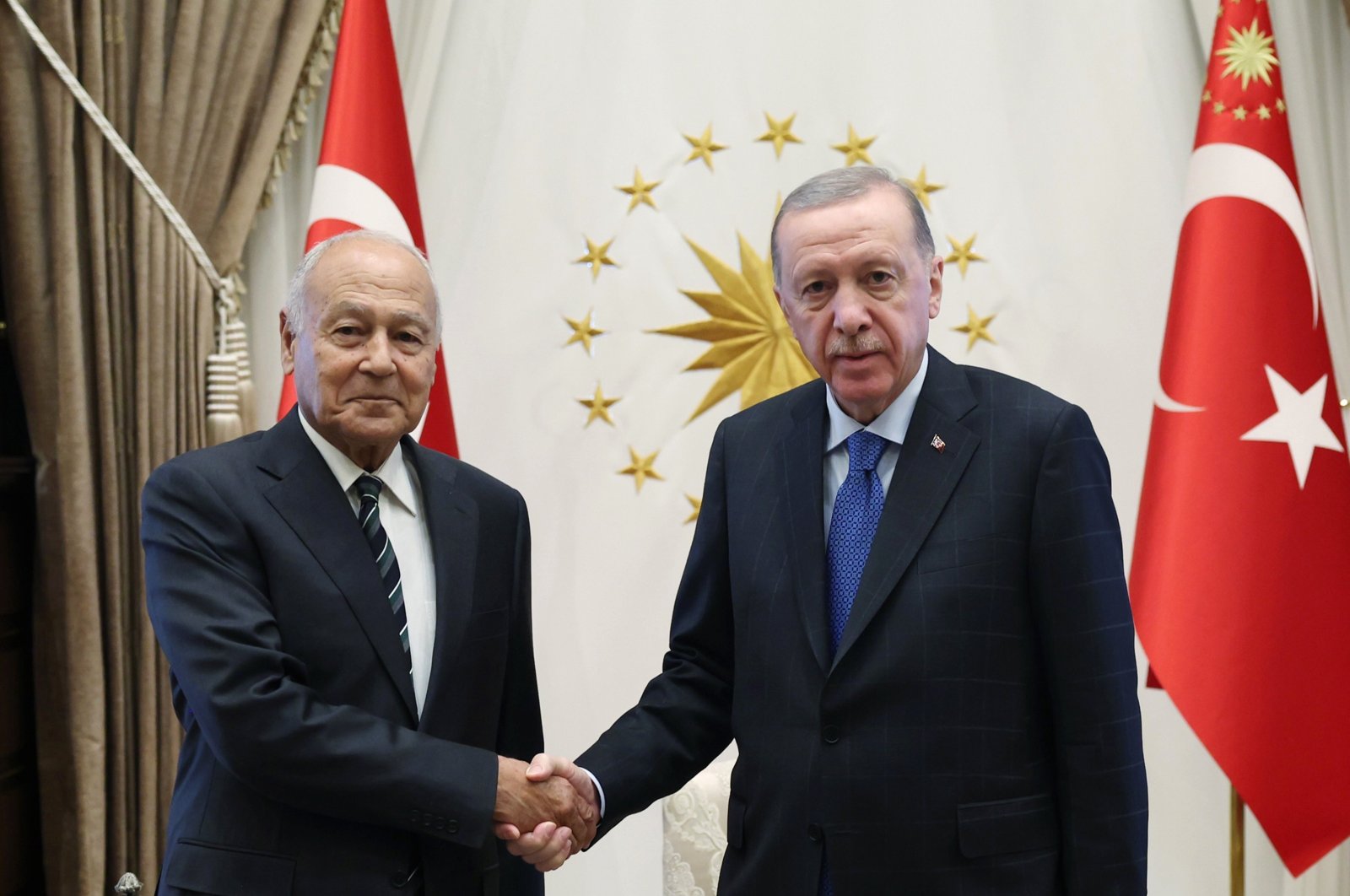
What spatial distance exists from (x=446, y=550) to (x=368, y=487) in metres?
0.16

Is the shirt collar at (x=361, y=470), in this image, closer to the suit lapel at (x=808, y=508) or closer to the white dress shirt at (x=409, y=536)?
the white dress shirt at (x=409, y=536)

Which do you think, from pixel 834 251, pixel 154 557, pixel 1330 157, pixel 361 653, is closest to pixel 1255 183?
pixel 1330 157

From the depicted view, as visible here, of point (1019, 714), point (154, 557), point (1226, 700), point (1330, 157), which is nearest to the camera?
point (1019, 714)

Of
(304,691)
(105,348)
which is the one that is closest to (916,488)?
(304,691)

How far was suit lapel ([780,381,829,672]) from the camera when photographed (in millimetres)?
1840

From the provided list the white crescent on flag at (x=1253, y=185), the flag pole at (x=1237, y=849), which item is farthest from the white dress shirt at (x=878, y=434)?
the flag pole at (x=1237, y=849)

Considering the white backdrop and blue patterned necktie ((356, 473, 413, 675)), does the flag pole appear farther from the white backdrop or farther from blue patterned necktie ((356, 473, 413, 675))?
blue patterned necktie ((356, 473, 413, 675))

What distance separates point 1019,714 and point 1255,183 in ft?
6.14

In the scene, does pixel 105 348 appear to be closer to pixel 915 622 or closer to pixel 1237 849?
pixel 915 622

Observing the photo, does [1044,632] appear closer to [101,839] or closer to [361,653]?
[361,653]

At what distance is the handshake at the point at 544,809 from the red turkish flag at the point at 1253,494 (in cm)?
151

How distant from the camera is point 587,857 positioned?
3.68m

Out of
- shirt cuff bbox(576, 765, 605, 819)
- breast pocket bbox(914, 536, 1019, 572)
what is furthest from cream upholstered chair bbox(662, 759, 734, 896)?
breast pocket bbox(914, 536, 1019, 572)

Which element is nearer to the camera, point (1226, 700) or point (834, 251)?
point (834, 251)
